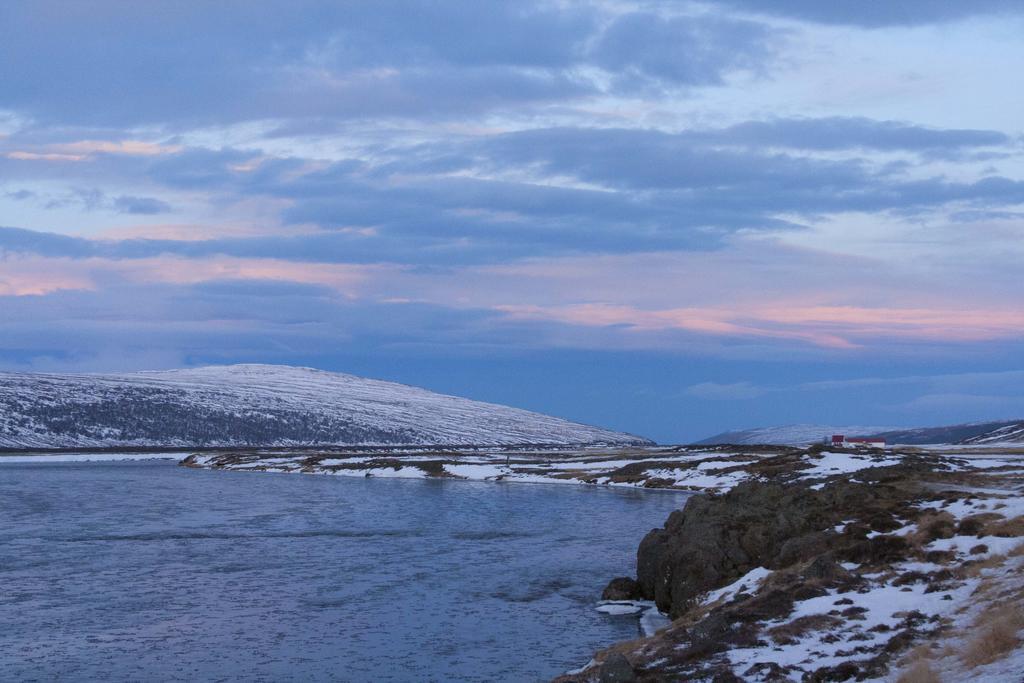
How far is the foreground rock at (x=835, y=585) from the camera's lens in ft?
57.0

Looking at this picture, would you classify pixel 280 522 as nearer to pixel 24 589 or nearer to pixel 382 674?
pixel 24 589

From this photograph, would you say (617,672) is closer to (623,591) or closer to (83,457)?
(623,591)

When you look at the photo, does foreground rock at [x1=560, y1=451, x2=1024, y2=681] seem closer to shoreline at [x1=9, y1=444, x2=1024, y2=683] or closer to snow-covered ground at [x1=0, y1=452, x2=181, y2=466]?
shoreline at [x1=9, y1=444, x2=1024, y2=683]

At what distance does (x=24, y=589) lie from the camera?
105 feet

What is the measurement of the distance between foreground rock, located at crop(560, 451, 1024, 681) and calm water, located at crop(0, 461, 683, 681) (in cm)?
273

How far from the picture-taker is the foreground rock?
17.4 metres

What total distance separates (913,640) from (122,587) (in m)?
24.1

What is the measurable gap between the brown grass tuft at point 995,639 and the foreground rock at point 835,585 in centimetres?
3

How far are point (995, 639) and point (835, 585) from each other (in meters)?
6.37

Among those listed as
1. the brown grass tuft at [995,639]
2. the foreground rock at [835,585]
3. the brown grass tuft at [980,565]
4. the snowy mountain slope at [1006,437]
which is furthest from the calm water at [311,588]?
the snowy mountain slope at [1006,437]

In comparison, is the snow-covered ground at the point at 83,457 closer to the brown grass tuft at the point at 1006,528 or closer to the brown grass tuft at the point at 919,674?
the brown grass tuft at the point at 1006,528

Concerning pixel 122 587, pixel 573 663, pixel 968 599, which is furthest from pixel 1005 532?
pixel 122 587

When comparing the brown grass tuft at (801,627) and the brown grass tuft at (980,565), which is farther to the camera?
the brown grass tuft at (980,565)

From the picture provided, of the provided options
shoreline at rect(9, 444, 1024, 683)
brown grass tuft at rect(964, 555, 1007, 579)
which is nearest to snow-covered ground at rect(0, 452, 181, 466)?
shoreline at rect(9, 444, 1024, 683)
